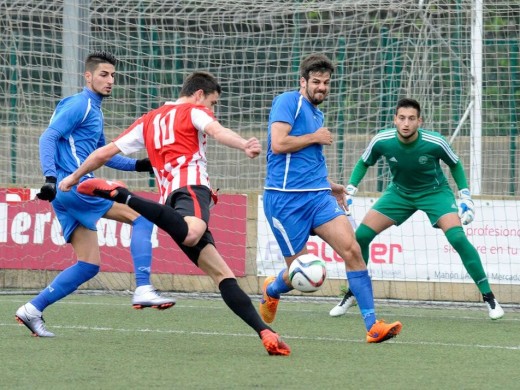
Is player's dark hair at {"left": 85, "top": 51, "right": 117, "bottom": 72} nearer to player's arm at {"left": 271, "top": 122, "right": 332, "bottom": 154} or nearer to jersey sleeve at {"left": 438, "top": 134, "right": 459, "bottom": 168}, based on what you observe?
player's arm at {"left": 271, "top": 122, "right": 332, "bottom": 154}

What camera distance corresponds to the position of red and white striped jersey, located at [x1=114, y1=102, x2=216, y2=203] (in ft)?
24.5

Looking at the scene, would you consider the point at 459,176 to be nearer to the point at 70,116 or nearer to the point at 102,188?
the point at 70,116

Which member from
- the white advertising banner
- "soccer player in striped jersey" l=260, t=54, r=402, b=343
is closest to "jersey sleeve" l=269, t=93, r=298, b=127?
"soccer player in striped jersey" l=260, t=54, r=402, b=343

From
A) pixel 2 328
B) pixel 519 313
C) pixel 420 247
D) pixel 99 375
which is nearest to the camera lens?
pixel 99 375

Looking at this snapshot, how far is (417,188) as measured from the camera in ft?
33.4

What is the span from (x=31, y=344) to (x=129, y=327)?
1408 millimetres

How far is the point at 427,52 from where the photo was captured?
42.7ft

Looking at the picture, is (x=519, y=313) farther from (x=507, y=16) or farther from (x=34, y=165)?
(x=34, y=165)

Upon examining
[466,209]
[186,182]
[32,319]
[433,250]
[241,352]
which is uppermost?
[186,182]

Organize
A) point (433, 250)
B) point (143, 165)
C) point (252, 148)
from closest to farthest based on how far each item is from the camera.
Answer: point (252, 148), point (143, 165), point (433, 250)

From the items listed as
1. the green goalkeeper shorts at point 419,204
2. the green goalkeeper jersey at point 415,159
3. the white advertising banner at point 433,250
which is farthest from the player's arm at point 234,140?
the white advertising banner at point 433,250

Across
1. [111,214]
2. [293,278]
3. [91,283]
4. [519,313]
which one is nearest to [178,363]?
[293,278]

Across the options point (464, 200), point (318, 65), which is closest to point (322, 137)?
point (318, 65)

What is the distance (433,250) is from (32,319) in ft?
16.6
